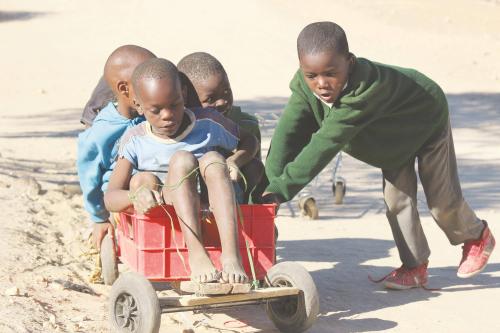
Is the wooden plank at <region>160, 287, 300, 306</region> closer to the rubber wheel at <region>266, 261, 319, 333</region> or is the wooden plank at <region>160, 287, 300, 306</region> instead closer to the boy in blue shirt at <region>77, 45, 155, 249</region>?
the rubber wheel at <region>266, 261, 319, 333</region>

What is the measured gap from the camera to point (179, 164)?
4973mm

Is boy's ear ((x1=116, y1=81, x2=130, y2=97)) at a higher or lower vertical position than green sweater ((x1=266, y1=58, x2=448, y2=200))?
higher

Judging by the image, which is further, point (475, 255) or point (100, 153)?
point (475, 255)

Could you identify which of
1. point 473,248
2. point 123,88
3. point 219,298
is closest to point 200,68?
point 123,88

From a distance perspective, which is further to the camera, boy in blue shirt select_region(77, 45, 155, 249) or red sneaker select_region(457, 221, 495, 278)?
red sneaker select_region(457, 221, 495, 278)

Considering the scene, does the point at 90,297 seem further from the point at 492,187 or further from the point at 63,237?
the point at 492,187

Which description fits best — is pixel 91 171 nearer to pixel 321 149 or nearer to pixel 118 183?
pixel 118 183

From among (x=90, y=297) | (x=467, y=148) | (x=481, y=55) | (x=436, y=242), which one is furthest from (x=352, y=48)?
(x=90, y=297)

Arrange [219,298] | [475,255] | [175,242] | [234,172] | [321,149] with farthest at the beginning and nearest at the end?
1. [475,255]
2. [321,149]
3. [234,172]
4. [175,242]
5. [219,298]

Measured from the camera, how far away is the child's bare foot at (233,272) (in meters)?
4.82

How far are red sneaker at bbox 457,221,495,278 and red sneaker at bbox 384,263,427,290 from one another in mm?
244

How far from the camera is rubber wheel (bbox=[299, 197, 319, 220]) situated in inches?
345

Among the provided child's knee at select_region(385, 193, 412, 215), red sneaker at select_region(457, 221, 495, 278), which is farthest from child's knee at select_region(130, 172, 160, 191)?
red sneaker at select_region(457, 221, 495, 278)

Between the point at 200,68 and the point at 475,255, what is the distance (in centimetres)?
216
